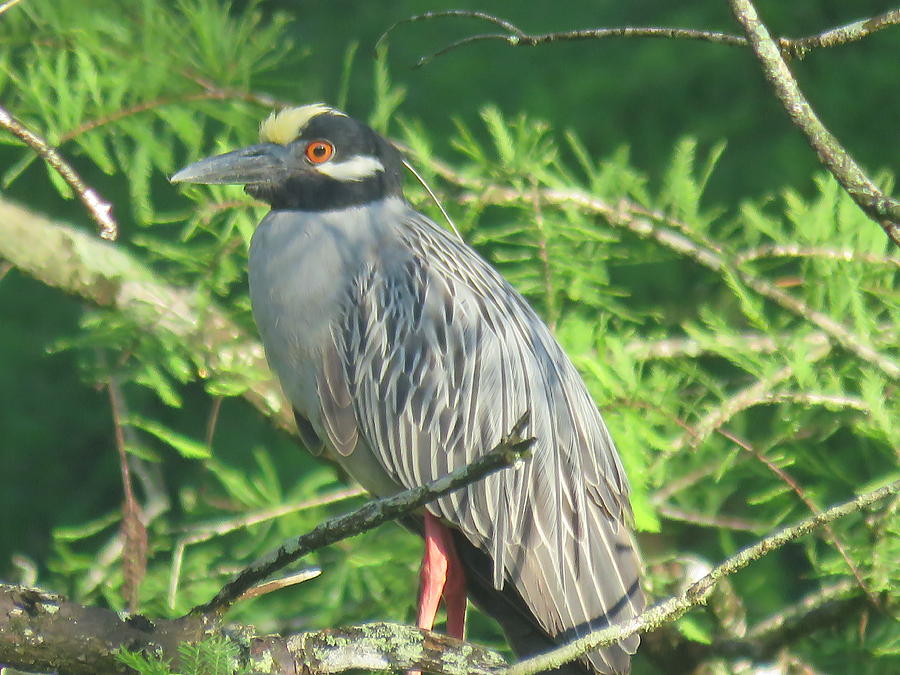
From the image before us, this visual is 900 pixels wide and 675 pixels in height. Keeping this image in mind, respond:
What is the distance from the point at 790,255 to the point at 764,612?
1.68 metres

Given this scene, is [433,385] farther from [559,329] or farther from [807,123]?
[807,123]

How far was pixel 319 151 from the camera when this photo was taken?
10.6 ft

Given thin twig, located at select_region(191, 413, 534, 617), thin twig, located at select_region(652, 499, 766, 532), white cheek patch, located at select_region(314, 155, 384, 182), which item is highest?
white cheek patch, located at select_region(314, 155, 384, 182)

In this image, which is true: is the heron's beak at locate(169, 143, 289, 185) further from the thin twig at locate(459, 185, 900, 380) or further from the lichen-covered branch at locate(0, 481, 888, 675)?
the lichen-covered branch at locate(0, 481, 888, 675)

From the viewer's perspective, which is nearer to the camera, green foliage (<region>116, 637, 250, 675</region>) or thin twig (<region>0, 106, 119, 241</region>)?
green foliage (<region>116, 637, 250, 675</region>)

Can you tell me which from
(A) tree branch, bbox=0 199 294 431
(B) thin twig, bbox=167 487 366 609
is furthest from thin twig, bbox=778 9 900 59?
(A) tree branch, bbox=0 199 294 431

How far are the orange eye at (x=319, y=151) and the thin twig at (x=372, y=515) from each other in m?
1.65

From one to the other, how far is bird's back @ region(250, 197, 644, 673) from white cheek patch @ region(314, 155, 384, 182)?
14cm

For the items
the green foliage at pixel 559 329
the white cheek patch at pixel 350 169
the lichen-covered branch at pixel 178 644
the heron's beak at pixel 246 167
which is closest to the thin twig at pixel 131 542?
the green foliage at pixel 559 329

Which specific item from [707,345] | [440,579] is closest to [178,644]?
[440,579]

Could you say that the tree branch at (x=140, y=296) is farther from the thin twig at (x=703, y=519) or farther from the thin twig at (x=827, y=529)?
the thin twig at (x=827, y=529)

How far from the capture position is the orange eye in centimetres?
320

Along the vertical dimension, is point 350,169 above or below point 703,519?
above

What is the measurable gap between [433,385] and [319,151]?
701 millimetres
